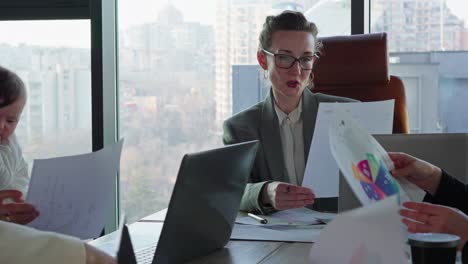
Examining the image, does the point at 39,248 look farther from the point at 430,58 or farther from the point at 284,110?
the point at 430,58

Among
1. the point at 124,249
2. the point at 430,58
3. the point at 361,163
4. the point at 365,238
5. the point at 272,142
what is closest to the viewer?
the point at 365,238

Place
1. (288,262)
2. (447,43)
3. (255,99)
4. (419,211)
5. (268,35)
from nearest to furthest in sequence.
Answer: (419,211) → (288,262) → (268,35) → (447,43) → (255,99)

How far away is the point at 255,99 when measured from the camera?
3566mm

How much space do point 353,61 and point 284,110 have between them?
16.0 inches

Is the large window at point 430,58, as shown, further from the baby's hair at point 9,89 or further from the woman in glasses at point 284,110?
the baby's hair at point 9,89

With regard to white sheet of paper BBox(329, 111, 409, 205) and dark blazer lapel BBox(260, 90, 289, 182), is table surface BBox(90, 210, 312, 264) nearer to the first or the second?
white sheet of paper BBox(329, 111, 409, 205)

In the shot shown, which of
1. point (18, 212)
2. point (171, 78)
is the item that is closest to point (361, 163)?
point (18, 212)

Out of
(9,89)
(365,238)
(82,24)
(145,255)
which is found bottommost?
(145,255)

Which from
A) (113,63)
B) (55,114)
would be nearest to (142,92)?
(113,63)

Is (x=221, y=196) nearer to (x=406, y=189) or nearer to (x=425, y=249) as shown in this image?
(x=406, y=189)

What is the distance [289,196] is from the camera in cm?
191

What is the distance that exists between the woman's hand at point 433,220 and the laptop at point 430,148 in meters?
0.35

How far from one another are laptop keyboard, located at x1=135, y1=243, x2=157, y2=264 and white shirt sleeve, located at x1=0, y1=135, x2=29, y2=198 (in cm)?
63

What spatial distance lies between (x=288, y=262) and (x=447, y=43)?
210 cm
